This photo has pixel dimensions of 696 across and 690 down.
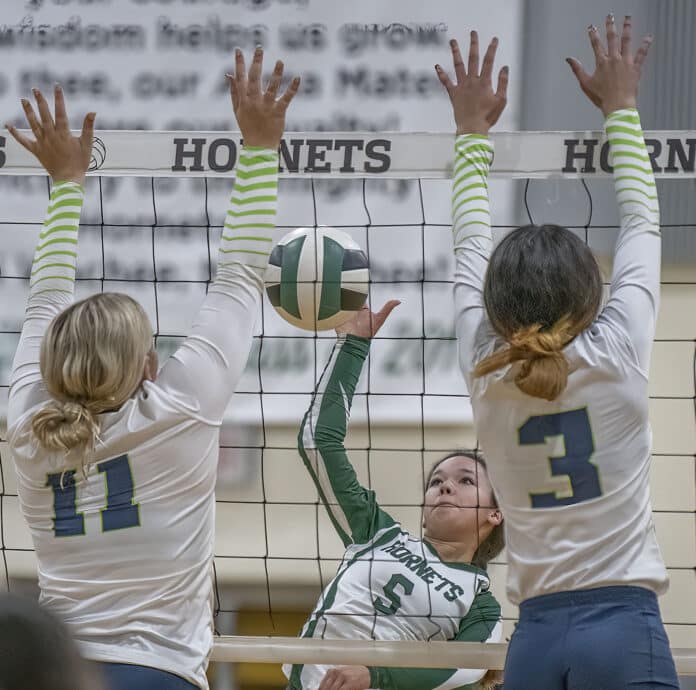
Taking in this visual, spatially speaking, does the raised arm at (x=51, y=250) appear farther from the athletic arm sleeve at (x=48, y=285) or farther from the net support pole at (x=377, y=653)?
the net support pole at (x=377, y=653)

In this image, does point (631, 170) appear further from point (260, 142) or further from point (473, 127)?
point (260, 142)

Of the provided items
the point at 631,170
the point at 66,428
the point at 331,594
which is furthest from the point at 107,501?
the point at 331,594

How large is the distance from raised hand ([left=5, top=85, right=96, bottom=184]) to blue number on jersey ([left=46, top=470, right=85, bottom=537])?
709 mm

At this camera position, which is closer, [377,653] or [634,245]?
[634,245]

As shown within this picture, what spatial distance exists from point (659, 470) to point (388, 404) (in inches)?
43.3

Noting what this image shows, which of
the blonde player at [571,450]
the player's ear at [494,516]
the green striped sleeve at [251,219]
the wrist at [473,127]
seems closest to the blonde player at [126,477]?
the green striped sleeve at [251,219]

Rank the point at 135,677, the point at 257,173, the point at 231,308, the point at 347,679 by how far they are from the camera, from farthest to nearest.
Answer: the point at 347,679, the point at 257,173, the point at 231,308, the point at 135,677

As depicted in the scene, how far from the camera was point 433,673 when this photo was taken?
10.1 feet

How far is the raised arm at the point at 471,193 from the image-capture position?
2180 millimetres

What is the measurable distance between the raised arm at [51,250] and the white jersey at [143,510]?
0.06ft

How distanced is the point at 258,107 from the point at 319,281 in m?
0.93

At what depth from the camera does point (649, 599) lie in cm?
196

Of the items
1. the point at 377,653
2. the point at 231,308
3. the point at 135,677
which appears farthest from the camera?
the point at 377,653

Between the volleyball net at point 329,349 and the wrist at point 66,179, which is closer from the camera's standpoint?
the wrist at point 66,179
